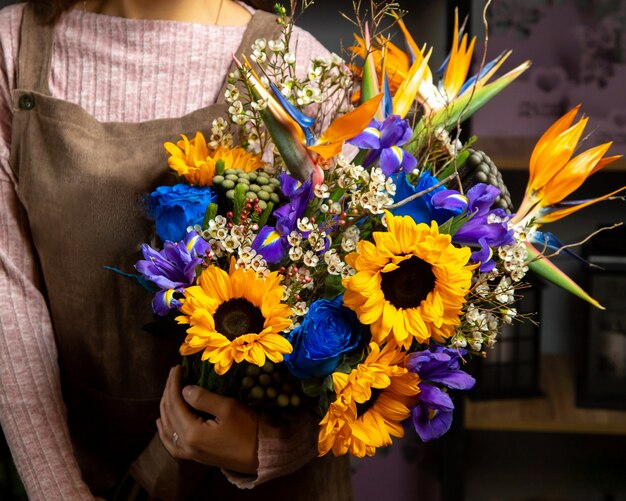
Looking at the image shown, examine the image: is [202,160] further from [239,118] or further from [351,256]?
[351,256]

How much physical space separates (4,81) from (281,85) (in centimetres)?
47

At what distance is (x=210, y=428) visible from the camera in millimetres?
887

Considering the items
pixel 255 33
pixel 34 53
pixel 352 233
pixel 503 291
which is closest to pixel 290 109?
pixel 352 233

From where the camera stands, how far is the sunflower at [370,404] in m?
0.73

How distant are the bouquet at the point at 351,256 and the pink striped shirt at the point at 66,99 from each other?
0.26 meters

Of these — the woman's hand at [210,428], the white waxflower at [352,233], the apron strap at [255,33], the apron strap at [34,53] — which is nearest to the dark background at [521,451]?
the apron strap at [255,33]

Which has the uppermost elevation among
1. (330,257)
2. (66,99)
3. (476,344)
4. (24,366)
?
(66,99)

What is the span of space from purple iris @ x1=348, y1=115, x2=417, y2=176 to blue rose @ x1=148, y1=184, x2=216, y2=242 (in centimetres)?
17

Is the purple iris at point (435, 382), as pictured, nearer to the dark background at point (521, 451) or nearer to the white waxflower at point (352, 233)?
the white waxflower at point (352, 233)

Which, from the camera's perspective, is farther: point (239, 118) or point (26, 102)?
point (26, 102)

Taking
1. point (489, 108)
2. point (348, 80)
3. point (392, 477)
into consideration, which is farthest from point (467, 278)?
point (392, 477)

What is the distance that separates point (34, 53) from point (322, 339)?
2.08ft

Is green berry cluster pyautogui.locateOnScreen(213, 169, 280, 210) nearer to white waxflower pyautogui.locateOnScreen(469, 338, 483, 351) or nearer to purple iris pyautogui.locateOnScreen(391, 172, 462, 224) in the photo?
purple iris pyautogui.locateOnScreen(391, 172, 462, 224)

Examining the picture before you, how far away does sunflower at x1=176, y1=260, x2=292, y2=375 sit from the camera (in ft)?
2.34
